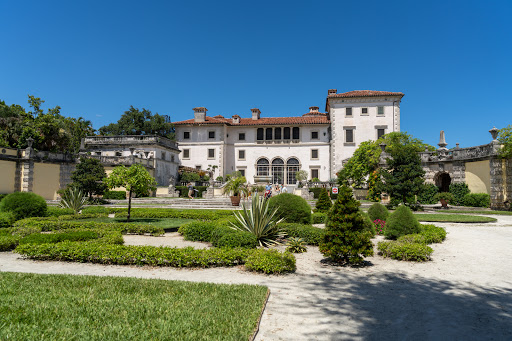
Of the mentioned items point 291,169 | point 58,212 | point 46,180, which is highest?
point 291,169

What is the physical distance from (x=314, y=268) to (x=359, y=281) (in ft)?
3.63

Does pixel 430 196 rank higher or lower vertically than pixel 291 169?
lower

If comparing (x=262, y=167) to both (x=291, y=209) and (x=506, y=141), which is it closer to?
(x=506, y=141)

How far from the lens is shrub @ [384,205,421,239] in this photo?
9.55 m

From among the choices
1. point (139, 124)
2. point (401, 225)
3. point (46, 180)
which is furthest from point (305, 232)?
point (139, 124)

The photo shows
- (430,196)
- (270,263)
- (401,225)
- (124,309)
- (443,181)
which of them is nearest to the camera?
(124,309)

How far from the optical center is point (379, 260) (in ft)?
24.2

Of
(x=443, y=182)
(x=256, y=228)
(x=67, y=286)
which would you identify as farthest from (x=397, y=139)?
(x=67, y=286)

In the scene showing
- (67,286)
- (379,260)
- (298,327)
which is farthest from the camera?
(379,260)

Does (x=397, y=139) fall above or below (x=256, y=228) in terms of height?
above

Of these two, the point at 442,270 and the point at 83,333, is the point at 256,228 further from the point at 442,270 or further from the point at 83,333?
the point at 83,333

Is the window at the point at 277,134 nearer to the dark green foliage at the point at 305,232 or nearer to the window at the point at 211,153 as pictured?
the window at the point at 211,153

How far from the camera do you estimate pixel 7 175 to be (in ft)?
74.0

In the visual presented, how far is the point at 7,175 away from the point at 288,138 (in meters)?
31.2
